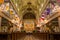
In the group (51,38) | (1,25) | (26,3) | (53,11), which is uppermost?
(26,3)

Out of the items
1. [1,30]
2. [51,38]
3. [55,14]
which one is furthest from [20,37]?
[55,14]

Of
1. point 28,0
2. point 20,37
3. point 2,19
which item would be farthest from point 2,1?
point 28,0

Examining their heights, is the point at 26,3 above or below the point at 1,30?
above

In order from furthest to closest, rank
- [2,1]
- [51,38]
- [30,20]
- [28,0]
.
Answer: [30,20] → [28,0] → [2,1] → [51,38]

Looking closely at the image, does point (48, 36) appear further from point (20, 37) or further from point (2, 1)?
point (2, 1)

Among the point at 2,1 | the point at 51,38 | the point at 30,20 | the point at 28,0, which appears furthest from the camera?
the point at 30,20

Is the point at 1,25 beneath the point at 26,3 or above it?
beneath

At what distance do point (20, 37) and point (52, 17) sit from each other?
3.63 m

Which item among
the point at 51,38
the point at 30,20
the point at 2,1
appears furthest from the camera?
the point at 30,20

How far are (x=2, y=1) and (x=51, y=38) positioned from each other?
549cm

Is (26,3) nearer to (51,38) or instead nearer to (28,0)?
(28,0)

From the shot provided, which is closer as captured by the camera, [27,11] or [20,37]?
[20,37]

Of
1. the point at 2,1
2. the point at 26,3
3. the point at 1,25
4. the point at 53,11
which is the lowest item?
the point at 1,25

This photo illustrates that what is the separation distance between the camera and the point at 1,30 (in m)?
14.9
